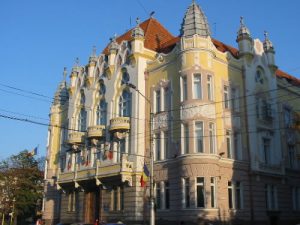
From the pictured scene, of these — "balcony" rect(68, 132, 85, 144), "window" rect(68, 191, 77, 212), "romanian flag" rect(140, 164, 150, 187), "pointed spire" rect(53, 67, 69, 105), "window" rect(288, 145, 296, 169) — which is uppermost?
"pointed spire" rect(53, 67, 69, 105)

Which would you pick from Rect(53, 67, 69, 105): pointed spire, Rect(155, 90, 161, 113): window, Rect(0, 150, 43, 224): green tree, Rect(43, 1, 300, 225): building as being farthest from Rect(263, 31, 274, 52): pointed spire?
Rect(0, 150, 43, 224): green tree

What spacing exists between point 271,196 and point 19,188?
122 ft

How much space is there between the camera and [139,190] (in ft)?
111

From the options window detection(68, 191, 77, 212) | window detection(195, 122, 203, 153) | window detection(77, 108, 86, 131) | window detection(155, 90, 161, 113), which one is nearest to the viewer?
window detection(195, 122, 203, 153)

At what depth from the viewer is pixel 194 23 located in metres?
33.8

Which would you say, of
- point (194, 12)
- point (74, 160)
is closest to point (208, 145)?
point (194, 12)

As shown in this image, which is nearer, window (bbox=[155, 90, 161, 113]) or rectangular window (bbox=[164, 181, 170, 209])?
rectangular window (bbox=[164, 181, 170, 209])

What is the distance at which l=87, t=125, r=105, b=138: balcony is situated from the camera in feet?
128

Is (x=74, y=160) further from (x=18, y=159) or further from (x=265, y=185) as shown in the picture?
(x=18, y=159)

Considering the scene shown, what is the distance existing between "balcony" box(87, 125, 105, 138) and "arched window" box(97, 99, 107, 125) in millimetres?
1227

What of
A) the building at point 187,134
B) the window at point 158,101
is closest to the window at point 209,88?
the building at point 187,134

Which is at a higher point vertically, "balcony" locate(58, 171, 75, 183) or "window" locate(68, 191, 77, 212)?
"balcony" locate(58, 171, 75, 183)

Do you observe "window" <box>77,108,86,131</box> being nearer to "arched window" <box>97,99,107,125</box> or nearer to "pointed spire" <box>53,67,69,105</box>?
"arched window" <box>97,99,107,125</box>

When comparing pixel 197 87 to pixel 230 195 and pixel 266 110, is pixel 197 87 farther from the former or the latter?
pixel 230 195
